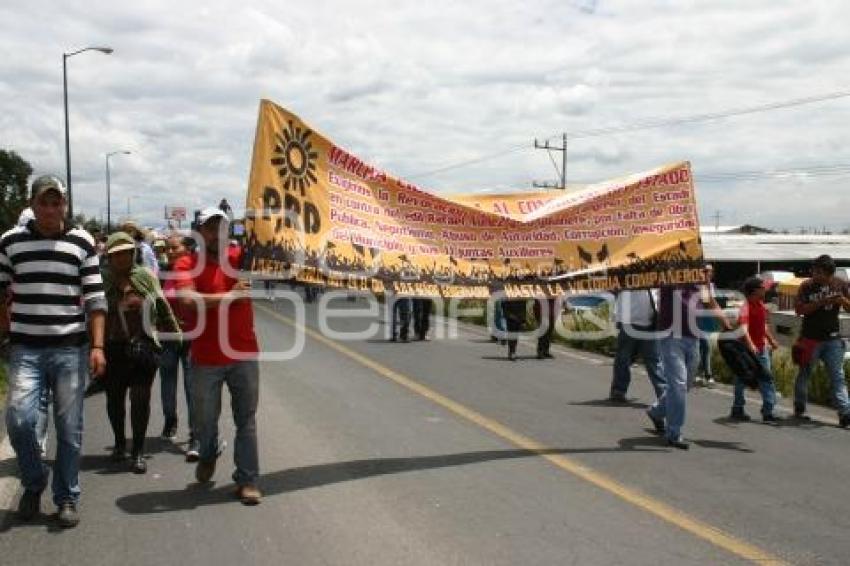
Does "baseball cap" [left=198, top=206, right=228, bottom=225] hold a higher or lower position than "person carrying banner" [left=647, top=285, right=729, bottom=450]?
higher

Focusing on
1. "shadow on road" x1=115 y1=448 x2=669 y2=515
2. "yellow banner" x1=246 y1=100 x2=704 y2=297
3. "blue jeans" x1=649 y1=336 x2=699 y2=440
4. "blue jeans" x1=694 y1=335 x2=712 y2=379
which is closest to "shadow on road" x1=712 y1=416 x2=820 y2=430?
"blue jeans" x1=649 y1=336 x2=699 y2=440

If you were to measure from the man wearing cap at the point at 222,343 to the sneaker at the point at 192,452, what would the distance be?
3.27ft

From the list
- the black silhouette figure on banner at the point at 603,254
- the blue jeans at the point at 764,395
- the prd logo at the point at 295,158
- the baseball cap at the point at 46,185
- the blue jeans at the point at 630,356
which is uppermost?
the prd logo at the point at 295,158

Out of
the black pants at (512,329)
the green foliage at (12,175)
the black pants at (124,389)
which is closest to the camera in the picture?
the black pants at (124,389)

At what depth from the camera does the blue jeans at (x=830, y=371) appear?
30.8 feet

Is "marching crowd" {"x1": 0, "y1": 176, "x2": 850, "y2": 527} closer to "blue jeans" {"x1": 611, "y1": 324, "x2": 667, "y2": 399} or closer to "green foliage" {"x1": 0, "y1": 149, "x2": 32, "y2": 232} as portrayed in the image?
"blue jeans" {"x1": 611, "y1": 324, "x2": 667, "y2": 399}

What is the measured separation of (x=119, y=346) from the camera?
6586 mm

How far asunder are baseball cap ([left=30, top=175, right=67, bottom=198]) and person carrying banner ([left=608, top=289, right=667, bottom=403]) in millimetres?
5296

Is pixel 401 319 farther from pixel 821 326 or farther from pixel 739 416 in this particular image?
pixel 821 326

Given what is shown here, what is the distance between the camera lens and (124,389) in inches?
267

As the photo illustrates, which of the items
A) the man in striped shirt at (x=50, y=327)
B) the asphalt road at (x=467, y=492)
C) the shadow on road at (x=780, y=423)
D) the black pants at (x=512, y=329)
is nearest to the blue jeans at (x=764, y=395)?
the shadow on road at (x=780, y=423)

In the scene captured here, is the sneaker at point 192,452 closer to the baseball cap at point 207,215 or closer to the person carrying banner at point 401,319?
the baseball cap at point 207,215

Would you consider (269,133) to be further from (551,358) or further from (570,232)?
(551,358)

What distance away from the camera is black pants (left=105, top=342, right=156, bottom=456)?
260 inches
